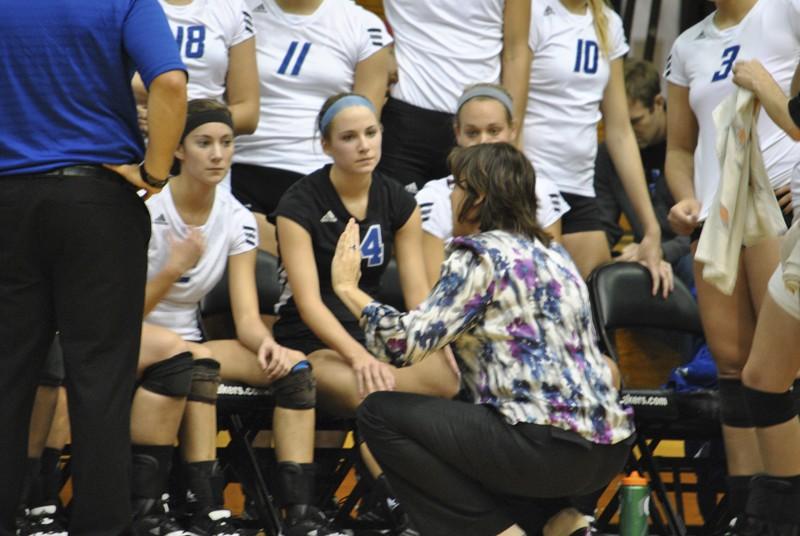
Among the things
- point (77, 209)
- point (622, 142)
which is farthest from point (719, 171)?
point (77, 209)

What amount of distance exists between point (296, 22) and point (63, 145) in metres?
2.09

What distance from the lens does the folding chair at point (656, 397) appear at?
4848mm

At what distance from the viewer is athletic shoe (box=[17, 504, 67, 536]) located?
4285 millimetres

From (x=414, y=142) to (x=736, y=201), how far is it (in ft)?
6.04

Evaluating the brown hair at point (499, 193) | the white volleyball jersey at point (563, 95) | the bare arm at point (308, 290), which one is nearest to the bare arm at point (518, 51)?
the white volleyball jersey at point (563, 95)

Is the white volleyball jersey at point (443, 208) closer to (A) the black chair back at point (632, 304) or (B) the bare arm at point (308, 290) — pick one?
(A) the black chair back at point (632, 304)

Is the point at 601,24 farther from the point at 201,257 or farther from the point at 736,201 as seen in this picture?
the point at 201,257

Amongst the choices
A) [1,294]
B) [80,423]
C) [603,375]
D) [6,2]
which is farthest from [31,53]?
[603,375]

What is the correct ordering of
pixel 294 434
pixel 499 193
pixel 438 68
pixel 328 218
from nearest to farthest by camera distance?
1. pixel 499 193
2. pixel 294 434
3. pixel 328 218
4. pixel 438 68

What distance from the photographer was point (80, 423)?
3.53 m

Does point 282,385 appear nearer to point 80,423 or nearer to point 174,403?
point 174,403

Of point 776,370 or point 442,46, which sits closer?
point 776,370

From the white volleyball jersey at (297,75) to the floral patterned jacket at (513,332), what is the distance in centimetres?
171

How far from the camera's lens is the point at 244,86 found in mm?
5238
